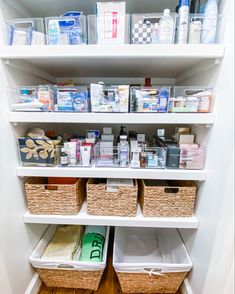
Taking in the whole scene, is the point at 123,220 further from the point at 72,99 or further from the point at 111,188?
the point at 72,99

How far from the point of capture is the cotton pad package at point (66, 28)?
2.53 feet

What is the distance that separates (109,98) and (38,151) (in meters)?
0.42

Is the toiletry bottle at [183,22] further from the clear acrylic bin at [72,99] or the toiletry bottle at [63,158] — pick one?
the toiletry bottle at [63,158]

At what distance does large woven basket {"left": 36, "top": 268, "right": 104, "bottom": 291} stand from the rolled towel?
72mm

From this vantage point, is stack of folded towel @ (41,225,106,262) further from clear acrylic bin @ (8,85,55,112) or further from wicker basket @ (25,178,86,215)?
clear acrylic bin @ (8,85,55,112)

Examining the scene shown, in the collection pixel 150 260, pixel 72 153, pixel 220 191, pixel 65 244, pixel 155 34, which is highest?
pixel 155 34

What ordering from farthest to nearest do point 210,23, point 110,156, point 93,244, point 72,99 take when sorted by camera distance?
point 93,244 → point 110,156 → point 72,99 → point 210,23

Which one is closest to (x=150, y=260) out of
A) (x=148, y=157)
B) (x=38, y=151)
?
(x=148, y=157)

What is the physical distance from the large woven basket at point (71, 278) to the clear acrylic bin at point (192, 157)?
0.74 m

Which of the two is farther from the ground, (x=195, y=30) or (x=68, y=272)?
(x=195, y=30)

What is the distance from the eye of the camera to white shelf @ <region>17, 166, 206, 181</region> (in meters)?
0.85

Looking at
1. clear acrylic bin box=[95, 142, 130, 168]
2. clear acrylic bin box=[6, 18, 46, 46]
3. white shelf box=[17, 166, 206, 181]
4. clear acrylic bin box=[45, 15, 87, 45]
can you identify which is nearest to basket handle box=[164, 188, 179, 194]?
white shelf box=[17, 166, 206, 181]

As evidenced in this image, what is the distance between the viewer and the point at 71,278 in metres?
1.04

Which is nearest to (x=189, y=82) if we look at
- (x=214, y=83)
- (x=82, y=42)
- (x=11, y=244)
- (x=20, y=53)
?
(x=214, y=83)
